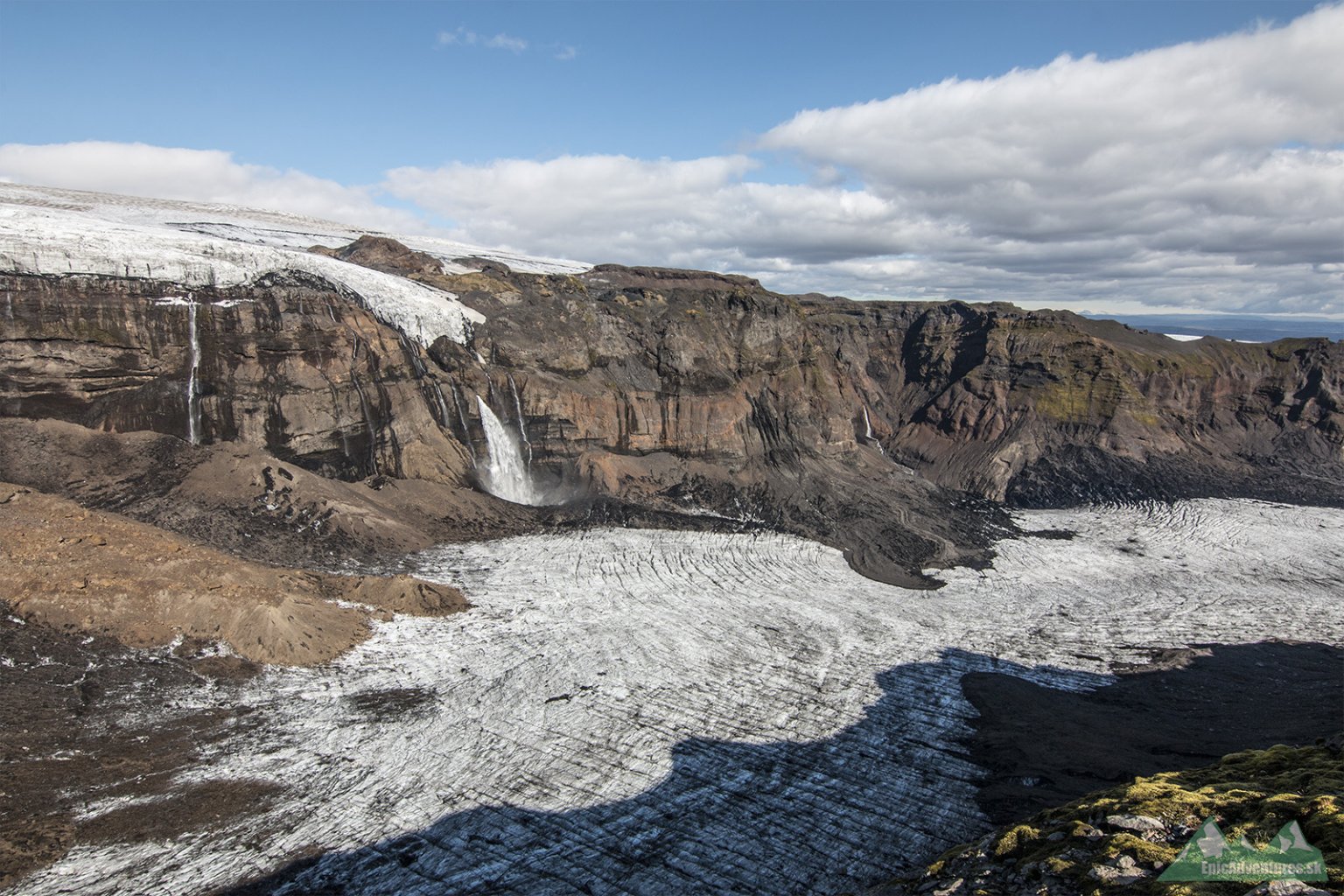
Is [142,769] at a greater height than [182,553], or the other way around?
[182,553]

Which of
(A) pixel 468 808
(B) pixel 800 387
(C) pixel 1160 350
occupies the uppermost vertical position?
(C) pixel 1160 350

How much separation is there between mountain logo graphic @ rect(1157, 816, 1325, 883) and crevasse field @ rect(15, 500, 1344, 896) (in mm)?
6036

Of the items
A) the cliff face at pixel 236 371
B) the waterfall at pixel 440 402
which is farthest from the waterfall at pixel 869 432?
the waterfall at pixel 440 402

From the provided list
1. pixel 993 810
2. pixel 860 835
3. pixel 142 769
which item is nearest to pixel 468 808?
pixel 142 769

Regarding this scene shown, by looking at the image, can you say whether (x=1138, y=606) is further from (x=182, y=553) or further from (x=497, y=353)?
(x=182, y=553)

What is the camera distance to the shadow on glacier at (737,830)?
12000 millimetres

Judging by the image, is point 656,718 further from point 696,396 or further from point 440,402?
point 696,396

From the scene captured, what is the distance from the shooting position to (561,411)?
36.3 metres

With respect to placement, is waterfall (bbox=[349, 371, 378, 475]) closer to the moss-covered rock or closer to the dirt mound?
the dirt mound

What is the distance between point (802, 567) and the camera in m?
30.4

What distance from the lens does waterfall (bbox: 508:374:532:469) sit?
117 ft

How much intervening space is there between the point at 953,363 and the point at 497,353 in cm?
4069

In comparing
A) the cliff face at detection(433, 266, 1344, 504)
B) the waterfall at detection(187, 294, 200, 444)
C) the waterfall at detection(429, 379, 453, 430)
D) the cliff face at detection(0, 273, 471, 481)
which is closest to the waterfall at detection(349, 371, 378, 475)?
the cliff face at detection(0, 273, 471, 481)

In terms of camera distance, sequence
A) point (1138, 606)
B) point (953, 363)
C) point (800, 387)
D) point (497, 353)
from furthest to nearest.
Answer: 1. point (953, 363)
2. point (800, 387)
3. point (497, 353)
4. point (1138, 606)
